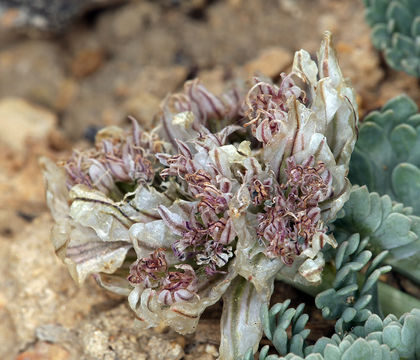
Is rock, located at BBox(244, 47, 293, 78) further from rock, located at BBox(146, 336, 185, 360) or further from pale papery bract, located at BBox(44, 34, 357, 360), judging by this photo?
rock, located at BBox(146, 336, 185, 360)

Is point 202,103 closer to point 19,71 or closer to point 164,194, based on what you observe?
point 164,194

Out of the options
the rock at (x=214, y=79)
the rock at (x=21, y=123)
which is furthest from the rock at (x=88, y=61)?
the rock at (x=214, y=79)

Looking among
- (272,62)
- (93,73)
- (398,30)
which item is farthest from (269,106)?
(93,73)

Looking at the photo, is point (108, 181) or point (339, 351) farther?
point (108, 181)

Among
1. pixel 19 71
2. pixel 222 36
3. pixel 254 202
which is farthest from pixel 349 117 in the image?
pixel 19 71

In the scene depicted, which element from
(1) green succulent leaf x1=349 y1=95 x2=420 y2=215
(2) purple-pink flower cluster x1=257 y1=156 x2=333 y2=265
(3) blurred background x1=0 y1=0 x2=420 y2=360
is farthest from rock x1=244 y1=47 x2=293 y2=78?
(2) purple-pink flower cluster x1=257 y1=156 x2=333 y2=265

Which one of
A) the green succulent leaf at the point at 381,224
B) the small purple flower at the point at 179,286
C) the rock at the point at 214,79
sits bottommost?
the rock at the point at 214,79

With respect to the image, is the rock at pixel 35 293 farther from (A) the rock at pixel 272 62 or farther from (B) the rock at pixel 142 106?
(A) the rock at pixel 272 62

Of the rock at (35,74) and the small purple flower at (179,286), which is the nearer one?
the small purple flower at (179,286)
